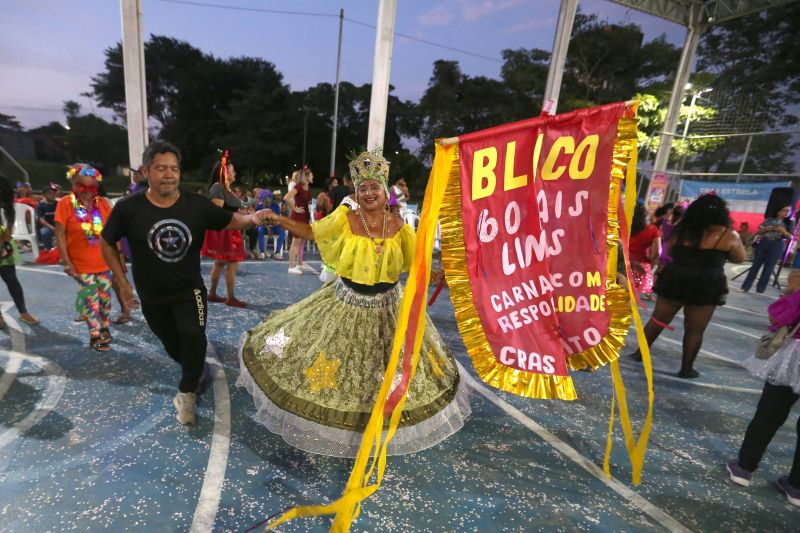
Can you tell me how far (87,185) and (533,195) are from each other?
13.0 ft

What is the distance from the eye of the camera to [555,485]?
2645 millimetres

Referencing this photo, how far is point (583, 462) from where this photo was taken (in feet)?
9.55

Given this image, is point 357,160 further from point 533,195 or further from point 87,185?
Result: point 87,185

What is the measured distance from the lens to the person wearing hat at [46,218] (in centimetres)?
812

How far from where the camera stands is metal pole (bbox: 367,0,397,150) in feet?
33.3

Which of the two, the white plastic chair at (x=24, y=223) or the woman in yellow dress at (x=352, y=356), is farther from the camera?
the white plastic chair at (x=24, y=223)

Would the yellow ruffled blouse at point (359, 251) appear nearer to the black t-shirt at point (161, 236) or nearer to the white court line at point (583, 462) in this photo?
the black t-shirt at point (161, 236)

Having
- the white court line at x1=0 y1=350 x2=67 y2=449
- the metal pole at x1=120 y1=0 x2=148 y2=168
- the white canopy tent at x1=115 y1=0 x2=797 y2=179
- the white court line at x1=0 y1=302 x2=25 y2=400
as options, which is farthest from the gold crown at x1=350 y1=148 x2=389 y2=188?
the metal pole at x1=120 y1=0 x2=148 y2=168

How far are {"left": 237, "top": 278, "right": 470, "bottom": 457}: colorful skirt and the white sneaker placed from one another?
412 millimetres

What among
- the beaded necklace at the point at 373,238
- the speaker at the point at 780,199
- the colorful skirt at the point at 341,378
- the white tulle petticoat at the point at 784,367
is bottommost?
the colorful skirt at the point at 341,378

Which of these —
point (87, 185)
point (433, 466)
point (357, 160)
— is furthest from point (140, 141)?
point (433, 466)

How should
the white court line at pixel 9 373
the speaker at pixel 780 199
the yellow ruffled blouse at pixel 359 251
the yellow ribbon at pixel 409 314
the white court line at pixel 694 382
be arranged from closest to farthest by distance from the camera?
the yellow ribbon at pixel 409 314 → the yellow ruffled blouse at pixel 359 251 → the white court line at pixel 9 373 → the white court line at pixel 694 382 → the speaker at pixel 780 199

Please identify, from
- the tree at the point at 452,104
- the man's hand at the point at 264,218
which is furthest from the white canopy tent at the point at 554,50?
the tree at the point at 452,104

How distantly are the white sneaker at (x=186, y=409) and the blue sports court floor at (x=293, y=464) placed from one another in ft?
0.21
